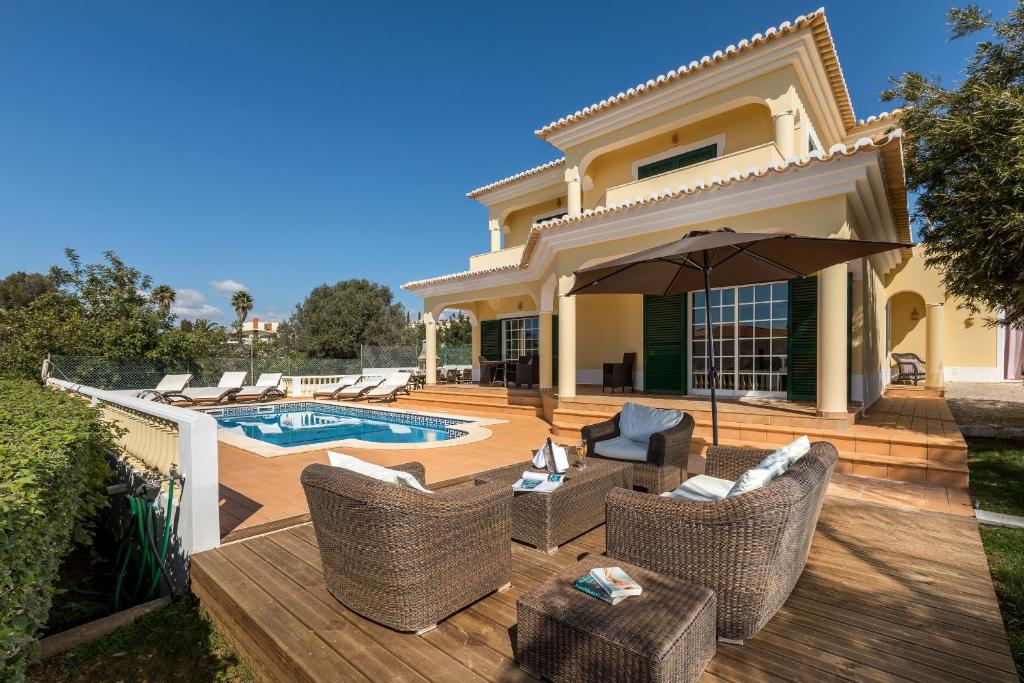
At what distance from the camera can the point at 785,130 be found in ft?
28.1

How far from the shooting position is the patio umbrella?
14.8 feet

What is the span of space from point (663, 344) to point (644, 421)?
439 cm

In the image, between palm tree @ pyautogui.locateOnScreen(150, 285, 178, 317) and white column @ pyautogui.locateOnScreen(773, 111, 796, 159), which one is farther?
palm tree @ pyautogui.locateOnScreen(150, 285, 178, 317)

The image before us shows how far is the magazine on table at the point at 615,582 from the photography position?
2.03 meters

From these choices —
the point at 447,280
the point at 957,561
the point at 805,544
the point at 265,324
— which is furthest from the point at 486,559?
the point at 265,324

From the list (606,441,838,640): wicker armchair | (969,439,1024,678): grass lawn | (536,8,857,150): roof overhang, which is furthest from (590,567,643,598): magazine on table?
(536,8,857,150): roof overhang

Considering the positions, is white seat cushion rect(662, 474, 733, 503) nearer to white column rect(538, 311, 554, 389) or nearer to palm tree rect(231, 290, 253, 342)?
white column rect(538, 311, 554, 389)

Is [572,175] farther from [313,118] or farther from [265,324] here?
[265,324]

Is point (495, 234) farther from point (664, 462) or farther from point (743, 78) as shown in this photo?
point (664, 462)

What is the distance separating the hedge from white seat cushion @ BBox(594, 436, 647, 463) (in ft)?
13.8

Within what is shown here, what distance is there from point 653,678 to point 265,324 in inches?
3823

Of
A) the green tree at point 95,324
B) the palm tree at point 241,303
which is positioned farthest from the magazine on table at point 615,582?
the palm tree at point 241,303

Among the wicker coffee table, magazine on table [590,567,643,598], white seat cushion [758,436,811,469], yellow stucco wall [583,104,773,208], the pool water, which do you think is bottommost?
the pool water

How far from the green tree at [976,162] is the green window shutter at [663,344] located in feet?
13.0
